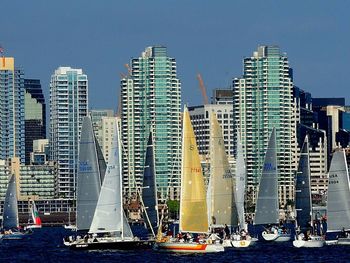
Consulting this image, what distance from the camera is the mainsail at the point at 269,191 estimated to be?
420 feet

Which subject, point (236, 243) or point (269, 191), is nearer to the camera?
point (236, 243)

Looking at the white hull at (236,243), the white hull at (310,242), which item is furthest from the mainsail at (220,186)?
the white hull at (310,242)

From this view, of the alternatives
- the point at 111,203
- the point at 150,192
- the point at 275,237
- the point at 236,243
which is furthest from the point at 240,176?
the point at 111,203

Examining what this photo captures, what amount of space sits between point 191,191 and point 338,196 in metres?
17.4

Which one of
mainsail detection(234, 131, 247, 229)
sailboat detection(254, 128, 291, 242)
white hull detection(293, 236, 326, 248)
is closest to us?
white hull detection(293, 236, 326, 248)

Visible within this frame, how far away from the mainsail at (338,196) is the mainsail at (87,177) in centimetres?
1824

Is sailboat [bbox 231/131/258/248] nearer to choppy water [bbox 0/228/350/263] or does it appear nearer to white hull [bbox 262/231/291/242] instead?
choppy water [bbox 0/228/350/263]

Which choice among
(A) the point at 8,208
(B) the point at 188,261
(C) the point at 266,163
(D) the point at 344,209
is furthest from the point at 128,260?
(A) the point at 8,208

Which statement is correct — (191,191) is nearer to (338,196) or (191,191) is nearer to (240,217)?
(338,196)

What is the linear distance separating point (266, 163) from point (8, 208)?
5287 cm

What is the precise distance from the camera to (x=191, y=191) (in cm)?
10038

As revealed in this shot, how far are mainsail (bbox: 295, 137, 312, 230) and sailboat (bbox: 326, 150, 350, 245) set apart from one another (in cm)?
769

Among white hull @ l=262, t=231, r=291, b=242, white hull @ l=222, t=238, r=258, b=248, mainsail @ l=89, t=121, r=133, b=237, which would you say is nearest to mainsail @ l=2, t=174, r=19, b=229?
white hull @ l=262, t=231, r=291, b=242

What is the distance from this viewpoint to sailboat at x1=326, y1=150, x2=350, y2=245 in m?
113
